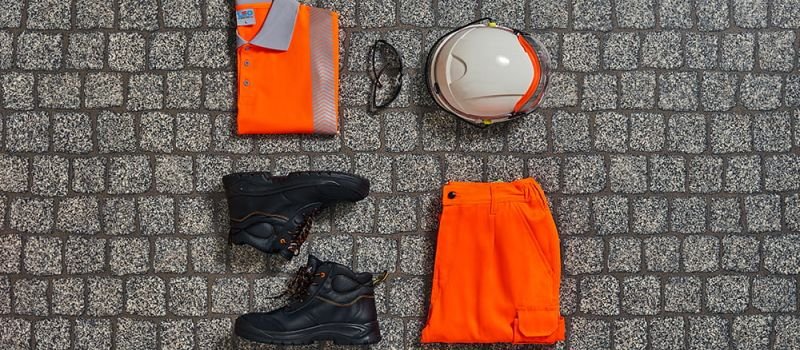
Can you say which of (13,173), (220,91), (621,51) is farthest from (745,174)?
(13,173)

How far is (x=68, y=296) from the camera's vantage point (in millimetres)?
1836

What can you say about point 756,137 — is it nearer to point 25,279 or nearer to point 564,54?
point 564,54

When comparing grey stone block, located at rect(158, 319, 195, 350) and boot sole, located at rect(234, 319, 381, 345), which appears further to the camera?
grey stone block, located at rect(158, 319, 195, 350)

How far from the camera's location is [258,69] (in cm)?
180

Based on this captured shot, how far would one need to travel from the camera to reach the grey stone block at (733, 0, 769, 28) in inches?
72.4

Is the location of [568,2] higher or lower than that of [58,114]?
higher

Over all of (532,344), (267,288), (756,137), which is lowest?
(532,344)

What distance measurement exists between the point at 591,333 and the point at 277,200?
0.79 metres

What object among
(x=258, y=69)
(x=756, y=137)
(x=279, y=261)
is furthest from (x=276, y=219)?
(x=756, y=137)

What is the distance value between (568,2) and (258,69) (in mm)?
739

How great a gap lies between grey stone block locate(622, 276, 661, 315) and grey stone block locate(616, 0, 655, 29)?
0.59m

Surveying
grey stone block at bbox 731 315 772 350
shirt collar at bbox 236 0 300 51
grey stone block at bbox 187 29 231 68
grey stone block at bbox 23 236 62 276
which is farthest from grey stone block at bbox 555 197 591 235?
grey stone block at bbox 23 236 62 276

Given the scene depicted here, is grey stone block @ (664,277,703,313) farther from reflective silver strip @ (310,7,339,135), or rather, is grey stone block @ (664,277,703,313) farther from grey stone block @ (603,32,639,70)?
reflective silver strip @ (310,7,339,135)

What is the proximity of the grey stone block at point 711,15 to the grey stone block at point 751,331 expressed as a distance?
0.69 meters
